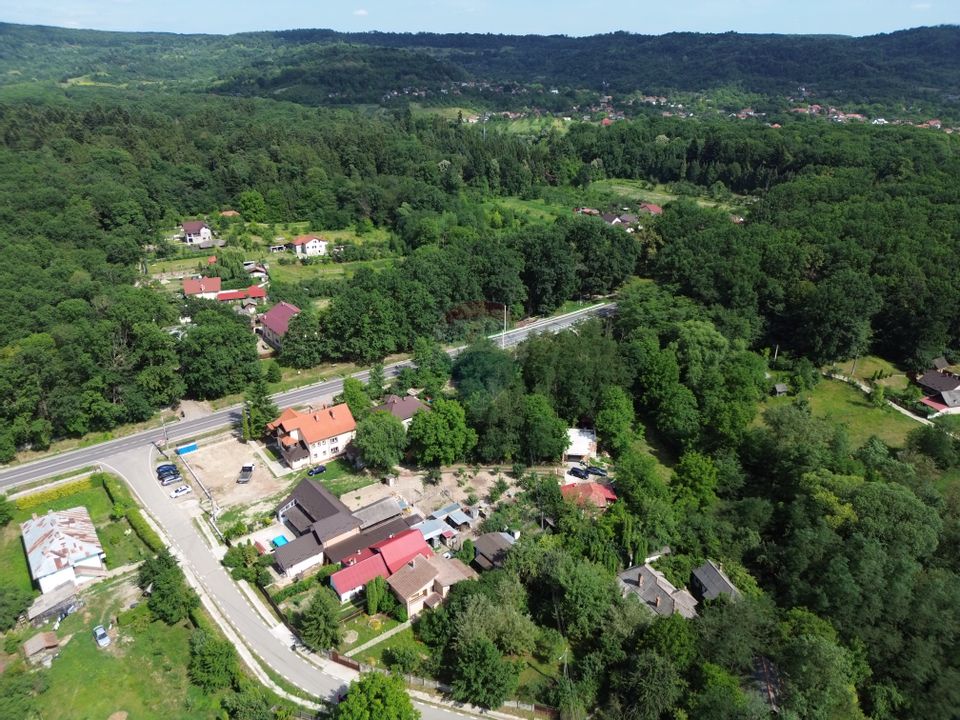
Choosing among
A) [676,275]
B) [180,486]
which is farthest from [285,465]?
[676,275]

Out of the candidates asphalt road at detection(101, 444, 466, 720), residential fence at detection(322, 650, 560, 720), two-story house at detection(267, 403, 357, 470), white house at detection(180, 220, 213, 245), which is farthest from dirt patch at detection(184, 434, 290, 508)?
white house at detection(180, 220, 213, 245)

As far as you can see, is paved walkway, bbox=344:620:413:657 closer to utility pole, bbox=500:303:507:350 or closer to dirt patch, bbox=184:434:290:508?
dirt patch, bbox=184:434:290:508

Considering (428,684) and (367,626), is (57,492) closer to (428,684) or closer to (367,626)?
(367,626)

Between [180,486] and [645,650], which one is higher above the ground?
[645,650]

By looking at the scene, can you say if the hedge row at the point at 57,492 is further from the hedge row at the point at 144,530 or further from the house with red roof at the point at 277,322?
the house with red roof at the point at 277,322

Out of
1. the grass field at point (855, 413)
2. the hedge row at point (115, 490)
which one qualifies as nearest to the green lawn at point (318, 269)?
the hedge row at point (115, 490)

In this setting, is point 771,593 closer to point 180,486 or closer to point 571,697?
point 571,697

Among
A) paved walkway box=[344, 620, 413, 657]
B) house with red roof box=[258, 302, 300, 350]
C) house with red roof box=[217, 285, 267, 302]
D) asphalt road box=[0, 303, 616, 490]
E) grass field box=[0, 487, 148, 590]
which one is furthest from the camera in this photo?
house with red roof box=[217, 285, 267, 302]

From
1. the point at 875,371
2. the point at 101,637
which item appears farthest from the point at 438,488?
the point at 875,371
